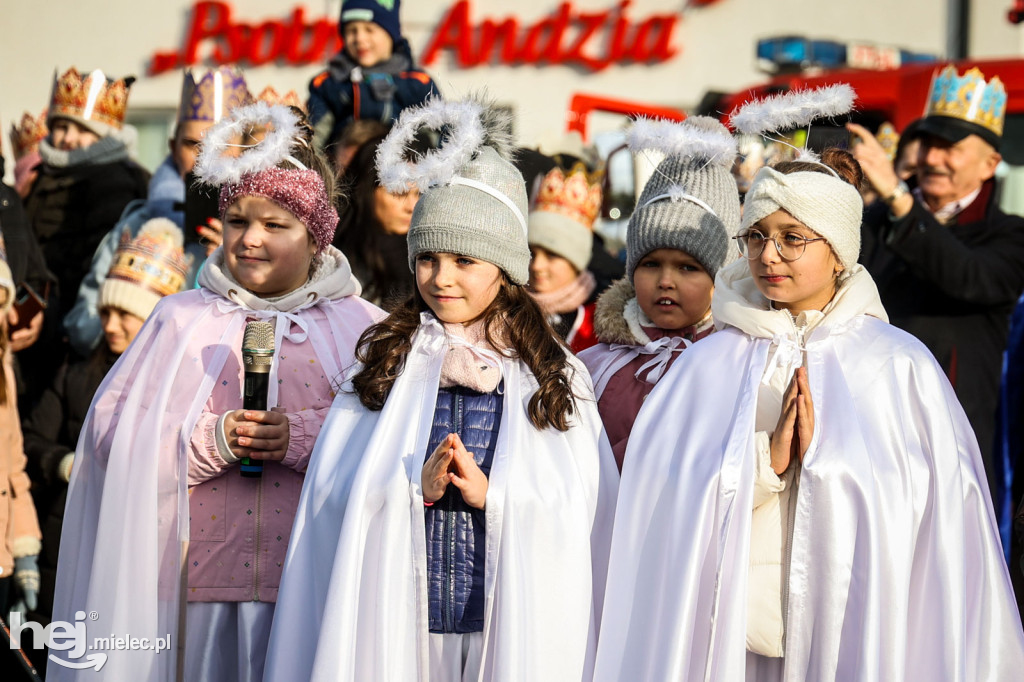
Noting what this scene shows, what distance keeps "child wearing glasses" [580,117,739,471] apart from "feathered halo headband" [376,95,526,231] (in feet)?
2.35

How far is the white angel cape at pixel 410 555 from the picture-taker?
3.44 m

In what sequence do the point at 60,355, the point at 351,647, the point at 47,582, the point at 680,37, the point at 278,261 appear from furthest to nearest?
the point at 680,37 → the point at 60,355 → the point at 47,582 → the point at 278,261 → the point at 351,647

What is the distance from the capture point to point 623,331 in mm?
4406

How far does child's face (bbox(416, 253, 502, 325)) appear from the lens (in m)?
3.73

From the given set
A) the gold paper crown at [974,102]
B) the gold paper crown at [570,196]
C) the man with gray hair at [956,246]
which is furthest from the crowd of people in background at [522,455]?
the gold paper crown at [974,102]

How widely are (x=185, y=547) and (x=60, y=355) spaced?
3.24m

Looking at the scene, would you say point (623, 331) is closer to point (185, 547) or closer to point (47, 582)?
point (185, 547)

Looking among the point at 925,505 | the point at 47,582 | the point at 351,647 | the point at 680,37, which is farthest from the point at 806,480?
the point at 680,37

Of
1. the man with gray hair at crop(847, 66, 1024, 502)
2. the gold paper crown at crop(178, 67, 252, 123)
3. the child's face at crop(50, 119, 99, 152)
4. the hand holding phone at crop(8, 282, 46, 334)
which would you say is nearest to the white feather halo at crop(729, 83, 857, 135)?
the man with gray hair at crop(847, 66, 1024, 502)

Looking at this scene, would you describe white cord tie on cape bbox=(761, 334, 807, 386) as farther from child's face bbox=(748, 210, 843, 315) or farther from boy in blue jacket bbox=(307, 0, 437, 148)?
boy in blue jacket bbox=(307, 0, 437, 148)

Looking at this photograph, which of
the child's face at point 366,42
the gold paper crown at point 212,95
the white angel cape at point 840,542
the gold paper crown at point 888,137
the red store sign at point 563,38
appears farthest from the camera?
the red store sign at point 563,38

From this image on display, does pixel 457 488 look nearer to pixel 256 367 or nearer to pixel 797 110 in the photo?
pixel 256 367

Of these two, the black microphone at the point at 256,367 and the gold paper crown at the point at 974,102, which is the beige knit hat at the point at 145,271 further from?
the gold paper crown at the point at 974,102

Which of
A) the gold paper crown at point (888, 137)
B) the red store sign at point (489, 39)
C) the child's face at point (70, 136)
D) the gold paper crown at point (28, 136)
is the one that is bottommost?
the child's face at point (70, 136)
